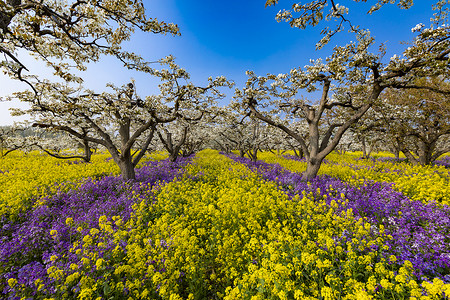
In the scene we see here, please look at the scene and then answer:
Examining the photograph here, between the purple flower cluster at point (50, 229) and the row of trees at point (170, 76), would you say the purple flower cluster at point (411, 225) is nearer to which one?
the row of trees at point (170, 76)

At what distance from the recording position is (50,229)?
6.32 metres

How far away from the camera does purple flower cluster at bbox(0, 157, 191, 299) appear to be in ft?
13.8

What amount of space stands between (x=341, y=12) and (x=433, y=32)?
461 centimetres

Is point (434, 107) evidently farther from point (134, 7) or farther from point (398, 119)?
point (134, 7)

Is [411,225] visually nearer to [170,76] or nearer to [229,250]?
[229,250]

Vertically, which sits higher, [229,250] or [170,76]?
[170,76]

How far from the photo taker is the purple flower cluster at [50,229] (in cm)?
419

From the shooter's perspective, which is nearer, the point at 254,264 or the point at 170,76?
the point at 254,264

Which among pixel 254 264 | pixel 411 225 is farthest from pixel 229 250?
pixel 411 225

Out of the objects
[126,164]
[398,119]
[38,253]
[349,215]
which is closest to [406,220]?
[349,215]

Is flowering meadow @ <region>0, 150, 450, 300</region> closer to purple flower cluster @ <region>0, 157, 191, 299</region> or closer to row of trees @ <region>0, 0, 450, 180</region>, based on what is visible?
purple flower cluster @ <region>0, 157, 191, 299</region>

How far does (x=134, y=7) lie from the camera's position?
202 inches

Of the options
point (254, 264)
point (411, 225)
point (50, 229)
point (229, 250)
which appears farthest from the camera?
point (50, 229)

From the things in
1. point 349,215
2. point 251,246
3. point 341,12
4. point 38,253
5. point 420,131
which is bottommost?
point 38,253
